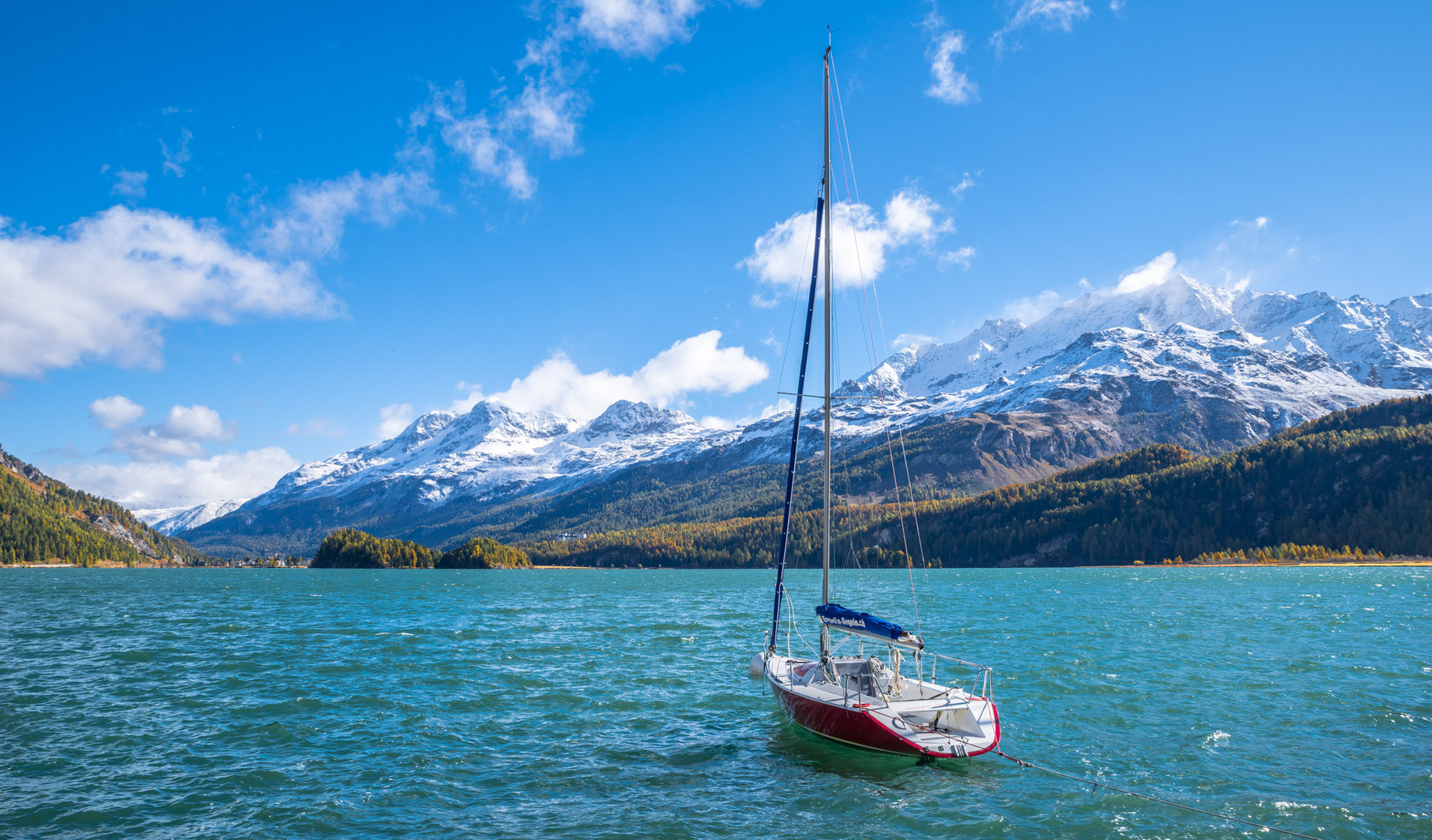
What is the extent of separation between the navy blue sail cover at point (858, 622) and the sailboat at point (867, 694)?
32 millimetres

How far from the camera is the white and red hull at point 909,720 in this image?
87.8 feet

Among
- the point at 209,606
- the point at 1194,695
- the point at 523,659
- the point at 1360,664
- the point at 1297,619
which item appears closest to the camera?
the point at 1194,695

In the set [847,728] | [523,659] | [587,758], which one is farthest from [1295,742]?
[523,659]

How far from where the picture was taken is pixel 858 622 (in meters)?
31.2

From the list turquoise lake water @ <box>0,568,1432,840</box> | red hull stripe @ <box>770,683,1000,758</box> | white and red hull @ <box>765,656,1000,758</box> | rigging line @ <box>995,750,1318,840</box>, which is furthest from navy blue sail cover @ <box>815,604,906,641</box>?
rigging line @ <box>995,750,1318,840</box>

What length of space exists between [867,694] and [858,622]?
2.75m

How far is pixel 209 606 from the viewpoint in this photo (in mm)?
99500

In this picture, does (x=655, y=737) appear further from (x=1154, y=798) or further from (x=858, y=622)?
(x=1154, y=798)

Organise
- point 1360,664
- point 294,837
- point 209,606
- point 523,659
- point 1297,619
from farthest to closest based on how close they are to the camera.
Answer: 1. point 209,606
2. point 1297,619
3. point 523,659
4. point 1360,664
5. point 294,837

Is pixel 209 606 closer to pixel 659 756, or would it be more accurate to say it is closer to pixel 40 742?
Answer: pixel 40 742

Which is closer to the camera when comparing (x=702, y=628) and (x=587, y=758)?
(x=587, y=758)

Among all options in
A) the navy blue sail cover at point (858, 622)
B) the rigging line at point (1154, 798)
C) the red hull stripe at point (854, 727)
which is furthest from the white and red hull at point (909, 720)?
the navy blue sail cover at point (858, 622)

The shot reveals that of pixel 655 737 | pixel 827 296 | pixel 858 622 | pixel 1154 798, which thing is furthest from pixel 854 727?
pixel 827 296

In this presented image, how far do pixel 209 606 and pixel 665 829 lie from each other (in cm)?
10039
